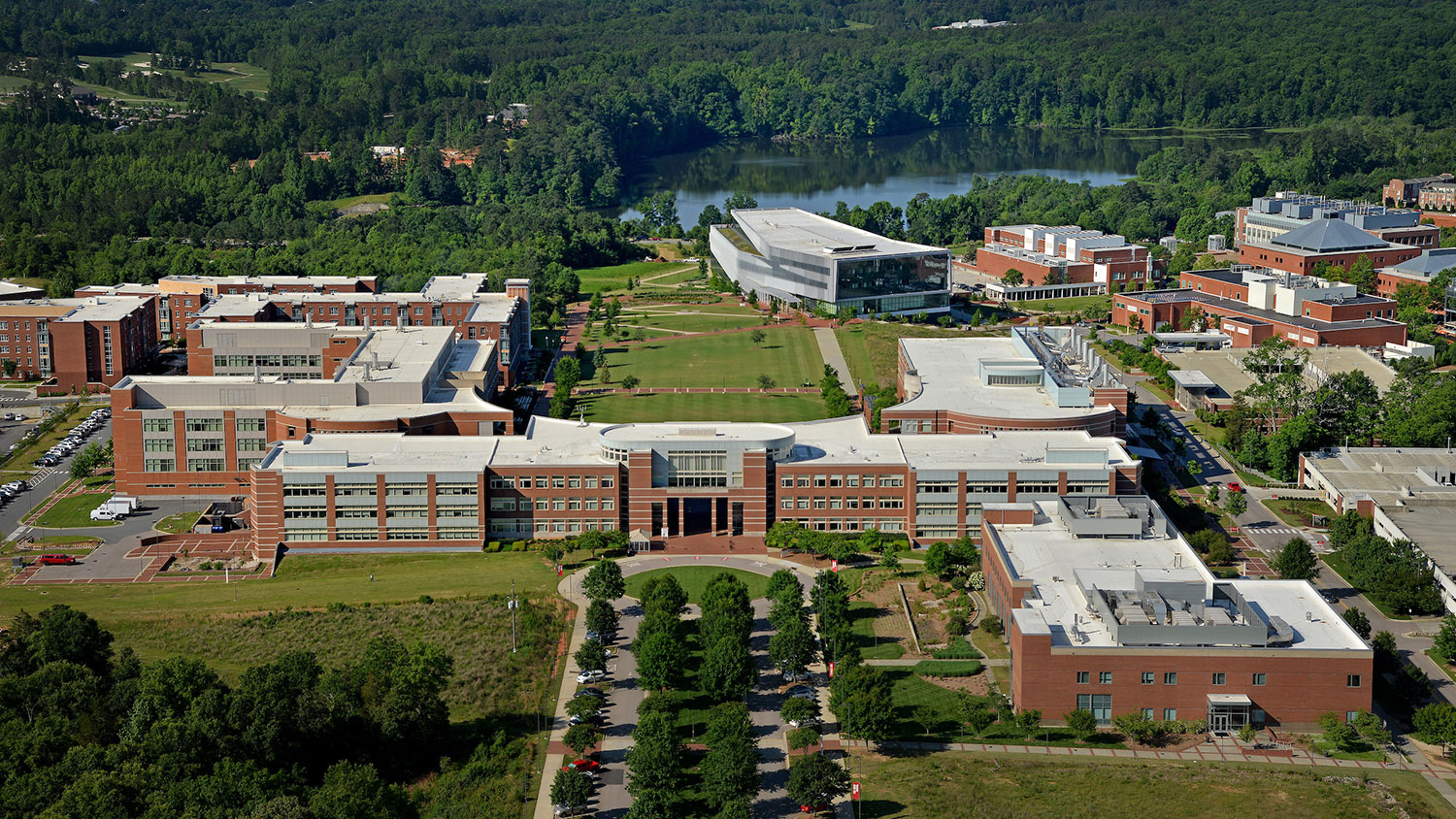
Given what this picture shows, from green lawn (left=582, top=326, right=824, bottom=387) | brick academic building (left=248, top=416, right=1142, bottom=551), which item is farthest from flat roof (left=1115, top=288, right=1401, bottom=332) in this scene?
brick academic building (left=248, top=416, right=1142, bottom=551)

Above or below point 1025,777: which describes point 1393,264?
above

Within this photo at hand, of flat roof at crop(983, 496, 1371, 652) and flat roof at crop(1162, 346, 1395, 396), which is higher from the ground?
flat roof at crop(1162, 346, 1395, 396)

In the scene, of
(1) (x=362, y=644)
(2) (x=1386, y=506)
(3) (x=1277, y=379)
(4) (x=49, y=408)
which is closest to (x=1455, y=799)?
(2) (x=1386, y=506)

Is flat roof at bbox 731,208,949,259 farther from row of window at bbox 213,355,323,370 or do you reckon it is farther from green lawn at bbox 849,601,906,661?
green lawn at bbox 849,601,906,661

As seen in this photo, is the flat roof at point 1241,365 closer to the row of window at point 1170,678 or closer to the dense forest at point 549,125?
the row of window at point 1170,678

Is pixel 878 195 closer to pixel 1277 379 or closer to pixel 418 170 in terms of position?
pixel 418 170

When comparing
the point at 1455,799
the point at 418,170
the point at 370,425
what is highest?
the point at 418,170
